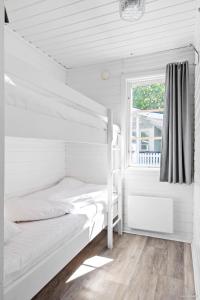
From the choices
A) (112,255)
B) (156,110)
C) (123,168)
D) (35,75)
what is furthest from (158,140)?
(35,75)

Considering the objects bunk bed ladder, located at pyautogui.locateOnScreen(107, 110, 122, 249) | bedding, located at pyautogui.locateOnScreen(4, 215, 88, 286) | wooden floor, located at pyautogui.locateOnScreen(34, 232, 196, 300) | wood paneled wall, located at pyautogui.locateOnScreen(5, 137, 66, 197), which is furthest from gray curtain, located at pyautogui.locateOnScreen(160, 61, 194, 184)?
wood paneled wall, located at pyautogui.locateOnScreen(5, 137, 66, 197)

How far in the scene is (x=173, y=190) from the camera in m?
2.80

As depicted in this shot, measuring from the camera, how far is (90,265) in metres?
2.12

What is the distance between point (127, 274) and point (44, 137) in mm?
1560

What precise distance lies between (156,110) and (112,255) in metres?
2.00

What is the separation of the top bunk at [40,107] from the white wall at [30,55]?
→ 27.0 inches

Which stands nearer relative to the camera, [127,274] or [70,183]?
[127,274]

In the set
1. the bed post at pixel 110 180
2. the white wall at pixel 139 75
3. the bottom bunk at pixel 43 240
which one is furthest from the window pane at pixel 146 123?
the bottom bunk at pixel 43 240

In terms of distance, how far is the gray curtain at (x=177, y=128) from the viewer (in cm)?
258

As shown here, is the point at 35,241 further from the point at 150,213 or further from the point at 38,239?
the point at 150,213

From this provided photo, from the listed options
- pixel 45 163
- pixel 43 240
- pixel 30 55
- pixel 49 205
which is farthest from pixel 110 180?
pixel 30 55

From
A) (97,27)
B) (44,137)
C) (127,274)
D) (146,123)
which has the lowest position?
(127,274)

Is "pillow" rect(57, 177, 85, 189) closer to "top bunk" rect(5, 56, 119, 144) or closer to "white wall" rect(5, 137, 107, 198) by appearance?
"white wall" rect(5, 137, 107, 198)

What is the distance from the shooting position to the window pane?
303 centimetres
